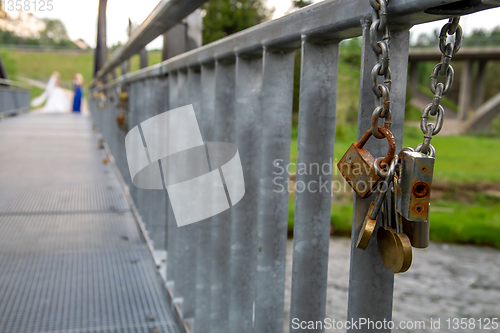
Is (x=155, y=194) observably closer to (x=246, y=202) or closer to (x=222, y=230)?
(x=222, y=230)

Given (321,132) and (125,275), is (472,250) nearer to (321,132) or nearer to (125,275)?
(125,275)

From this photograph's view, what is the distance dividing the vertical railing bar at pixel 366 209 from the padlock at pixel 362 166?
0.04 meters

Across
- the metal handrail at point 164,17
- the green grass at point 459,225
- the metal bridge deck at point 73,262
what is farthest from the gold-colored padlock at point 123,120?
the green grass at point 459,225

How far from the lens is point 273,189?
1.05 m

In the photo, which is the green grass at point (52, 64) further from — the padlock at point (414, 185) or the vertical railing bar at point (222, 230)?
the padlock at point (414, 185)

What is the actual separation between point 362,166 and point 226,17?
65.0 feet

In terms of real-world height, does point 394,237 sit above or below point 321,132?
below

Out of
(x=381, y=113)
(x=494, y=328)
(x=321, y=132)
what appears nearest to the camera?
(x=381, y=113)

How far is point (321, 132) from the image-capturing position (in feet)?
2.83

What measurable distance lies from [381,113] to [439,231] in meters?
9.19

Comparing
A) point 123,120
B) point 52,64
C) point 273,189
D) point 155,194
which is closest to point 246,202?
point 273,189

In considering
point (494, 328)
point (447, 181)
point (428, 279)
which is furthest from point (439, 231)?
point (447, 181)

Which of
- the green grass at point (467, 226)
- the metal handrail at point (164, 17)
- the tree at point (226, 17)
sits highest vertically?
the tree at point (226, 17)

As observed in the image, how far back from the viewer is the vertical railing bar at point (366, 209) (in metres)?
0.66
